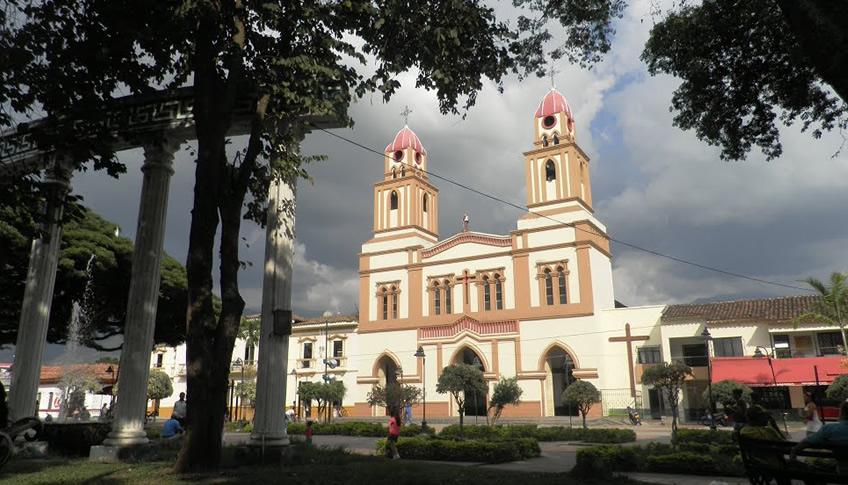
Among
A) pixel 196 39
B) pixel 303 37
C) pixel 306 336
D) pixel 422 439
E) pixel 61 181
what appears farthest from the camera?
pixel 306 336

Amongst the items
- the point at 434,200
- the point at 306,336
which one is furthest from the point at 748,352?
the point at 306,336

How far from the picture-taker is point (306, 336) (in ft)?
157

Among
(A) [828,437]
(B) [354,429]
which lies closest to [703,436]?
(B) [354,429]

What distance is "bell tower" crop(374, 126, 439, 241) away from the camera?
150 feet

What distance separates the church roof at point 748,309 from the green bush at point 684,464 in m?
25.6

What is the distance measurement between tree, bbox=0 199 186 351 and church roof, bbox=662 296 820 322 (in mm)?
26682

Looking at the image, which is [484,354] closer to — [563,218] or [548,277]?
[548,277]

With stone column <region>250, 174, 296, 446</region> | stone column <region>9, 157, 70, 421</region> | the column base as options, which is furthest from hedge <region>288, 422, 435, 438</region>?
stone column <region>250, 174, 296, 446</region>

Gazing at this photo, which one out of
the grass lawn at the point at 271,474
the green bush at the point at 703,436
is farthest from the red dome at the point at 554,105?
the grass lawn at the point at 271,474

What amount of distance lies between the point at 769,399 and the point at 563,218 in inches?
597

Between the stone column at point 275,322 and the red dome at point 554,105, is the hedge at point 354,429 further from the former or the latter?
the red dome at point 554,105

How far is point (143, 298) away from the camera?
1099 cm

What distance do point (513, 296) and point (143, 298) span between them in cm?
3098

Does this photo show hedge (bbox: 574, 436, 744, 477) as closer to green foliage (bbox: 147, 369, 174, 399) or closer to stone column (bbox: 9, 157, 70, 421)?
stone column (bbox: 9, 157, 70, 421)
